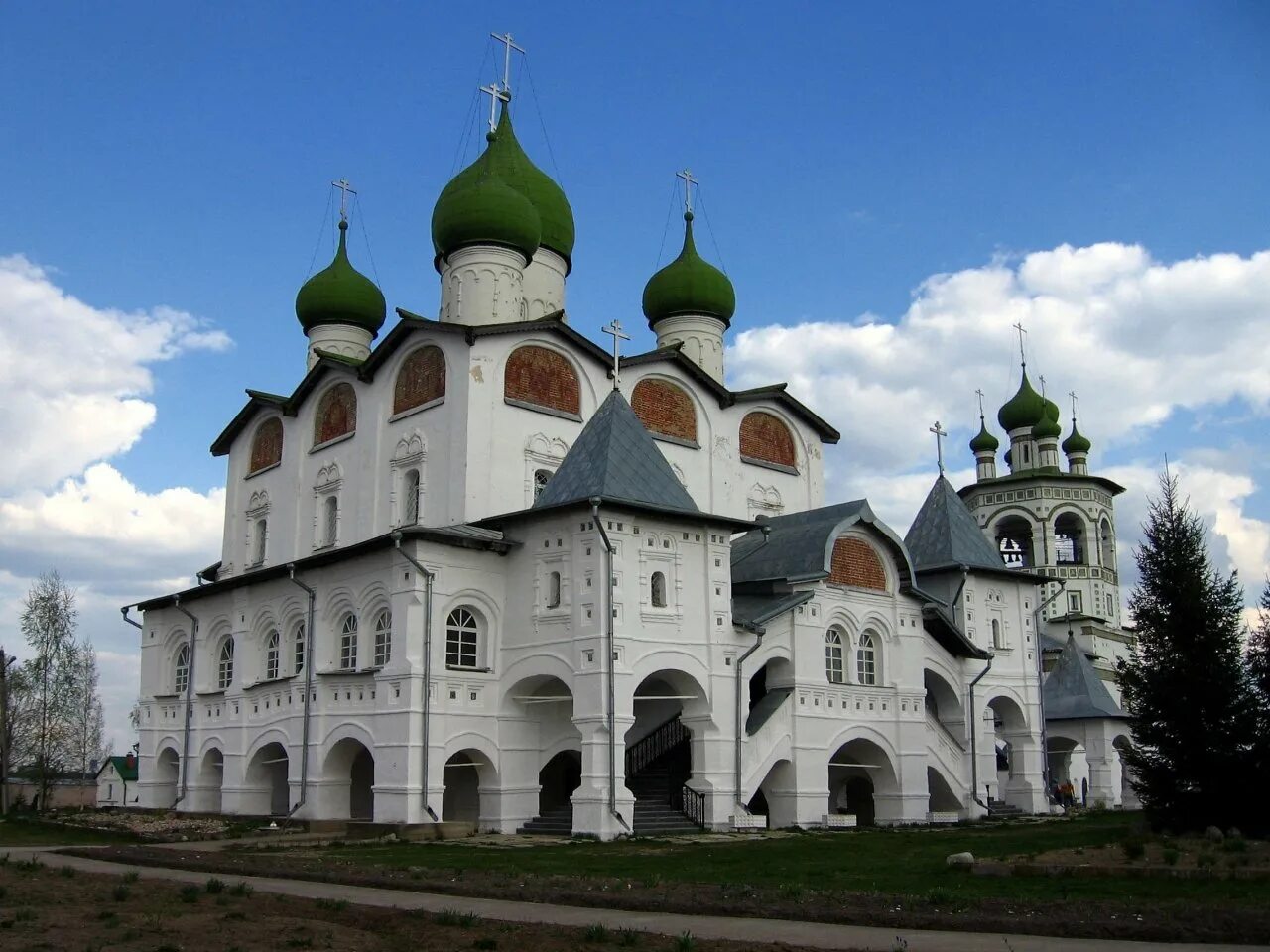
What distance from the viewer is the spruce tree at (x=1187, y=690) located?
46.8 ft

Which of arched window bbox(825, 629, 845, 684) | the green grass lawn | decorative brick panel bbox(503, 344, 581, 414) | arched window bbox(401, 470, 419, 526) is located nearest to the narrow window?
arched window bbox(401, 470, 419, 526)

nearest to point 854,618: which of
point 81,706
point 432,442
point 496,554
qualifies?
point 496,554

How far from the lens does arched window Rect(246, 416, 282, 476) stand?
27.4 meters

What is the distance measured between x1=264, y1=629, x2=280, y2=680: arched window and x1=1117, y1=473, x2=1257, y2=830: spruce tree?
14.7m

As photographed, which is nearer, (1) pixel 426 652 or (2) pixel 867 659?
(1) pixel 426 652

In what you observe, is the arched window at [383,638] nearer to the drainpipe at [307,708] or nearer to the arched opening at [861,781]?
the drainpipe at [307,708]

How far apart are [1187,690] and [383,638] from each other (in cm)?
1159

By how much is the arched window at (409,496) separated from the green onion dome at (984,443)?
105 feet

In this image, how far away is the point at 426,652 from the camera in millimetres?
19031

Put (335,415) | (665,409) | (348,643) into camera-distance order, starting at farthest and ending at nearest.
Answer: (335,415)
(665,409)
(348,643)

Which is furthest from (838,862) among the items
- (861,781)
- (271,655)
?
(271,655)

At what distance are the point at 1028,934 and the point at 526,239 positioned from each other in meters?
18.7

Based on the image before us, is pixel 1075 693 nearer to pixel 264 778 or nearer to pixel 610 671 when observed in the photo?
pixel 610 671

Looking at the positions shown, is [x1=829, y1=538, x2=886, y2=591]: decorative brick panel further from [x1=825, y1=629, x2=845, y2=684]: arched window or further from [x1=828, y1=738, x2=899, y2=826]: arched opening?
[x1=828, y1=738, x2=899, y2=826]: arched opening
